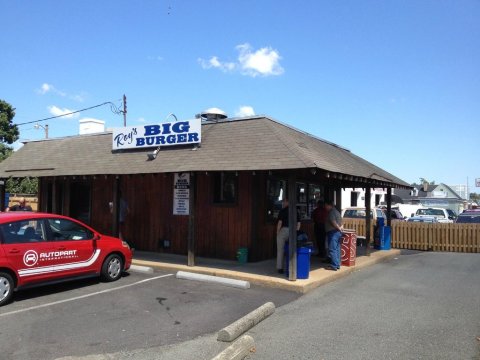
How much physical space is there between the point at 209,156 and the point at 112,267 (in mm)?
3465

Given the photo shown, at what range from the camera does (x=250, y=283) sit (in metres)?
9.52

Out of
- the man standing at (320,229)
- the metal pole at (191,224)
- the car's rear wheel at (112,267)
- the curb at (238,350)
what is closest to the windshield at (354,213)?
the man standing at (320,229)

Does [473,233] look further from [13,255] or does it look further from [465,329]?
[13,255]

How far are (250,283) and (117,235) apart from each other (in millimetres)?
4989

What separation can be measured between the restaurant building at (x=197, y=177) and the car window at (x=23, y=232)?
11.2 ft

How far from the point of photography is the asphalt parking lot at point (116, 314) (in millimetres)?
5816

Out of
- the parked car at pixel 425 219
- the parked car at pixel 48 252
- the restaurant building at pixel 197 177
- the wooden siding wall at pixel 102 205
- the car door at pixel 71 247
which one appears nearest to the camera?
the parked car at pixel 48 252

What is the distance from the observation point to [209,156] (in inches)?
428

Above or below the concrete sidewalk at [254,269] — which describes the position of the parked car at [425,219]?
above

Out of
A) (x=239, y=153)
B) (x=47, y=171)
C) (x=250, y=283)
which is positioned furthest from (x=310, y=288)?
(x=47, y=171)

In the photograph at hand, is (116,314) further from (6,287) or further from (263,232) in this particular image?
(263,232)

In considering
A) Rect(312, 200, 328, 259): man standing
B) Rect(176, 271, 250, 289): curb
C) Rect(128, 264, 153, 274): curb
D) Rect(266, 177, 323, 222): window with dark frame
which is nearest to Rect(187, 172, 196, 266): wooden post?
Rect(176, 271, 250, 289): curb

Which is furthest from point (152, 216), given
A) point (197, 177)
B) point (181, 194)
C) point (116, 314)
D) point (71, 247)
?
point (116, 314)

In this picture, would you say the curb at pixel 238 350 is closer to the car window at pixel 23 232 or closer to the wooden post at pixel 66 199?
the car window at pixel 23 232
